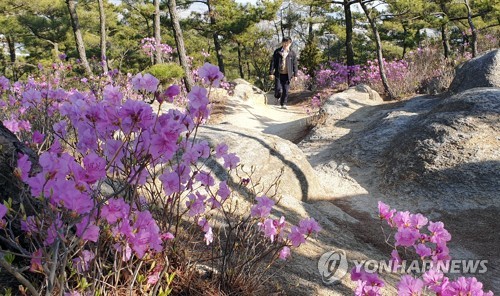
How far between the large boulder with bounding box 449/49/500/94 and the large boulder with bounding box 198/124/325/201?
494 cm

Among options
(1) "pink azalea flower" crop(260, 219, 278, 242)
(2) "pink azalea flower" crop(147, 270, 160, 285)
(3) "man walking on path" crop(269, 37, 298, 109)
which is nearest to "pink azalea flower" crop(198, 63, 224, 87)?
(1) "pink azalea flower" crop(260, 219, 278, 242)

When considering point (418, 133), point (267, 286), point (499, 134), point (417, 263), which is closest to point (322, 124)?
point (418, 133)

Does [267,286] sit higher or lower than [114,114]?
lower

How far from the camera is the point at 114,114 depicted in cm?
114

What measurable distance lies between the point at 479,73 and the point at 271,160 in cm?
579

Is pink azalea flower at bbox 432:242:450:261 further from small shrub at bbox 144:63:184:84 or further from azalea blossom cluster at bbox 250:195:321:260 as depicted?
small shrub at bbox 144:63:184:84

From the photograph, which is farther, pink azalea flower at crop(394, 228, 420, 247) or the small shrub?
the small shrub

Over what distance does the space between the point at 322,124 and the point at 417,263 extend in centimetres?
532

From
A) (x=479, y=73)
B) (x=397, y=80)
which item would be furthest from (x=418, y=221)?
(x=397, y=80)

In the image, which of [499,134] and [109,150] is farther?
[499,134]

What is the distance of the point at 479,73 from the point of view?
765 centimetres

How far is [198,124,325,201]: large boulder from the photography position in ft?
13.8

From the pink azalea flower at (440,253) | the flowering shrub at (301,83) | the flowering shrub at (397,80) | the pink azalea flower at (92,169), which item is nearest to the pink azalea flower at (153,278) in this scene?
the pink azalea flower at (92,169)

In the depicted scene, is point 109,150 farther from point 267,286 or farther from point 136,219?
point 267,286
